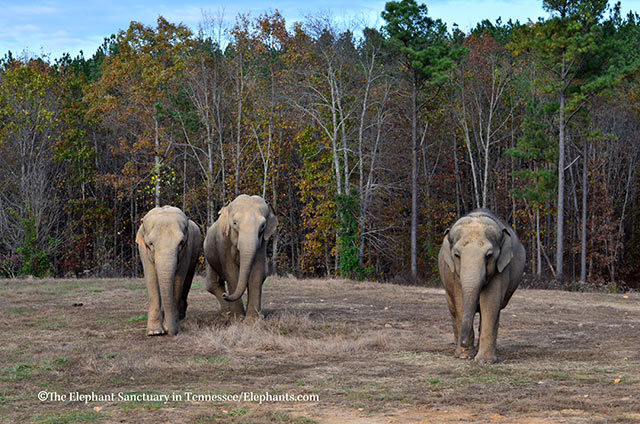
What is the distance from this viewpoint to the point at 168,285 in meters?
15.1

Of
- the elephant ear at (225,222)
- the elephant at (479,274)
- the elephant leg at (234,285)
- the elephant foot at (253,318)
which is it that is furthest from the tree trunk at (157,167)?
the elephant at (479,274)

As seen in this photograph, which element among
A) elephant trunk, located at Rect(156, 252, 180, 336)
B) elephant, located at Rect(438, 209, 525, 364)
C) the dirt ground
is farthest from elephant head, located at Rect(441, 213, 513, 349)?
elephant trunk, located at Rect(156, 252, 180, 336)

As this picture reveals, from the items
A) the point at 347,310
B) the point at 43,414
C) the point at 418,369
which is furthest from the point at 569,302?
the point at 43,414

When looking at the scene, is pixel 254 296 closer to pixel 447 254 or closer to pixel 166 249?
pixel 166 249

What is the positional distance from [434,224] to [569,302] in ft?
89.6

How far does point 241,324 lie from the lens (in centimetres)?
1608

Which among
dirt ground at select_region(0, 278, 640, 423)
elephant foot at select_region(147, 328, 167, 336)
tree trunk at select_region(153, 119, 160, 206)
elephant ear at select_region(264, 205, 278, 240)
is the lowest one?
dirt ground at select_region(0, 278, 640, 423)

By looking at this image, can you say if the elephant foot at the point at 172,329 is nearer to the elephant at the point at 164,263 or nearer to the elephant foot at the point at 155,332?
the elephant at the point at 164,263

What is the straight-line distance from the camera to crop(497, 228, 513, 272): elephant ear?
493 inches

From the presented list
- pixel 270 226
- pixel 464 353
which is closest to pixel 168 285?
pixel 270 226

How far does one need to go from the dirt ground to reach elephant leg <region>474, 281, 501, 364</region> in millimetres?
292

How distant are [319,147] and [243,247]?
31.0 metres

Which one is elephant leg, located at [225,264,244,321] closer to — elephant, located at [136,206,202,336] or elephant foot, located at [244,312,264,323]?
elephant foot, located at [244,312,264,323]

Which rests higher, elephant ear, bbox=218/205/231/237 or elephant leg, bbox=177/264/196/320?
elephant ear, bbox=218/205/231/237
